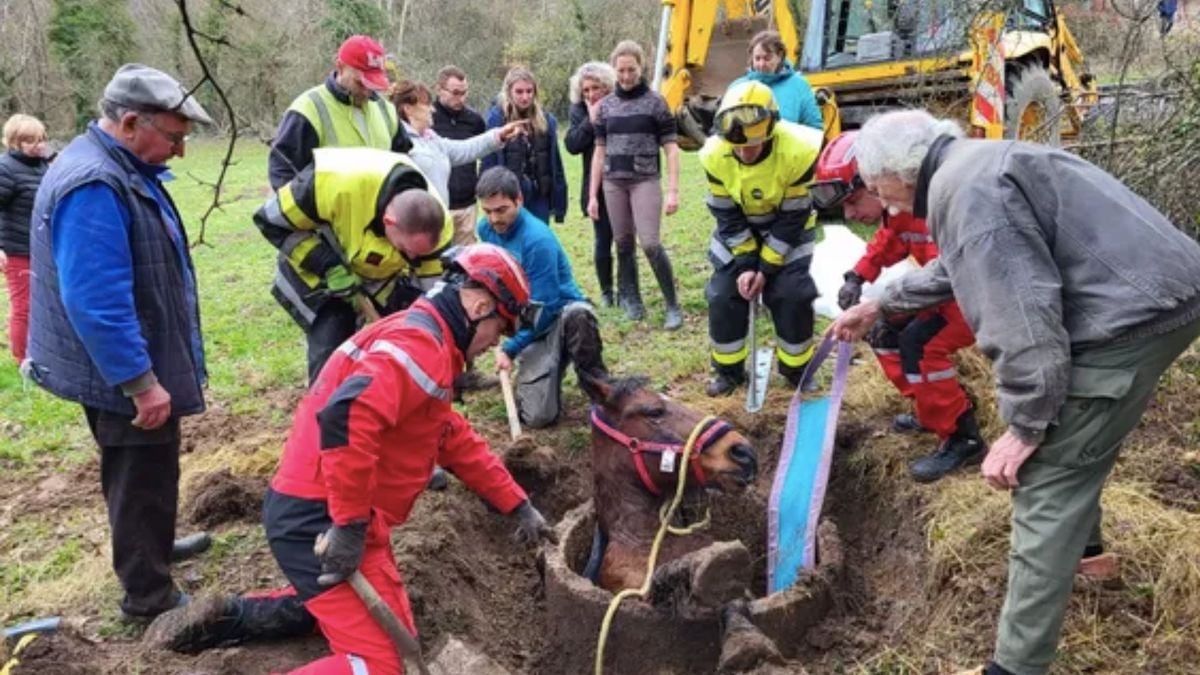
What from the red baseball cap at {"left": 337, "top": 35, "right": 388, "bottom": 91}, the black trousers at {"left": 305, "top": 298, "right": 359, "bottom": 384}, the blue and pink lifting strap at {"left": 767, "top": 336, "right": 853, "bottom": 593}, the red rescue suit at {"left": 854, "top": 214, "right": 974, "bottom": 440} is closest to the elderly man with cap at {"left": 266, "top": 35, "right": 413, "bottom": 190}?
the red baseball cap at {"left": 337, "top": 35, "right": 388, "bottom": 91}

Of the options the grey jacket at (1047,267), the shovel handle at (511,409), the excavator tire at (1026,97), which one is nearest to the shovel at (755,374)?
the shovel handle at (511,409)

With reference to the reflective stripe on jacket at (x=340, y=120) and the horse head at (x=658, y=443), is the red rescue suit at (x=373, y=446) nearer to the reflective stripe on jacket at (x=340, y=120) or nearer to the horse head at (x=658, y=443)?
the horse head at (x=658, y=443)

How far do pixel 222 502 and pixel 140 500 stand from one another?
1.04 meters

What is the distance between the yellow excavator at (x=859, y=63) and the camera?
9.64 m

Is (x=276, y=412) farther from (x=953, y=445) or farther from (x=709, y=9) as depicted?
(x=709, y=9)

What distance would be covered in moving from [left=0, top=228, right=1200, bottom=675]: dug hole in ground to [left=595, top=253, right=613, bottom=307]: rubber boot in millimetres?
2530

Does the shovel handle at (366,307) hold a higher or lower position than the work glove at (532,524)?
higher

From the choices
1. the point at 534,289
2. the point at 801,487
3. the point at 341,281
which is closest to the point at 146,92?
the point at 341,281

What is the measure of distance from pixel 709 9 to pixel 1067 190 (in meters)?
8.50

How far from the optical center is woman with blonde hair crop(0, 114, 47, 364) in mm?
6223

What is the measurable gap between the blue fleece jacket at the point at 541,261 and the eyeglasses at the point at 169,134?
2312 mm

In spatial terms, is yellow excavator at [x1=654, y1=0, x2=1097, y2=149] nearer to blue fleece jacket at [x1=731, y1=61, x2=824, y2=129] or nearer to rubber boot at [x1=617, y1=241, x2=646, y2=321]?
blue fleece jacket at [x1=731, y1=61, x2=824, y2=129]

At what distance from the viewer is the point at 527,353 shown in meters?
6.09

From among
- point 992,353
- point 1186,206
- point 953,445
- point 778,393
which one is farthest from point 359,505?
point 1186,206
